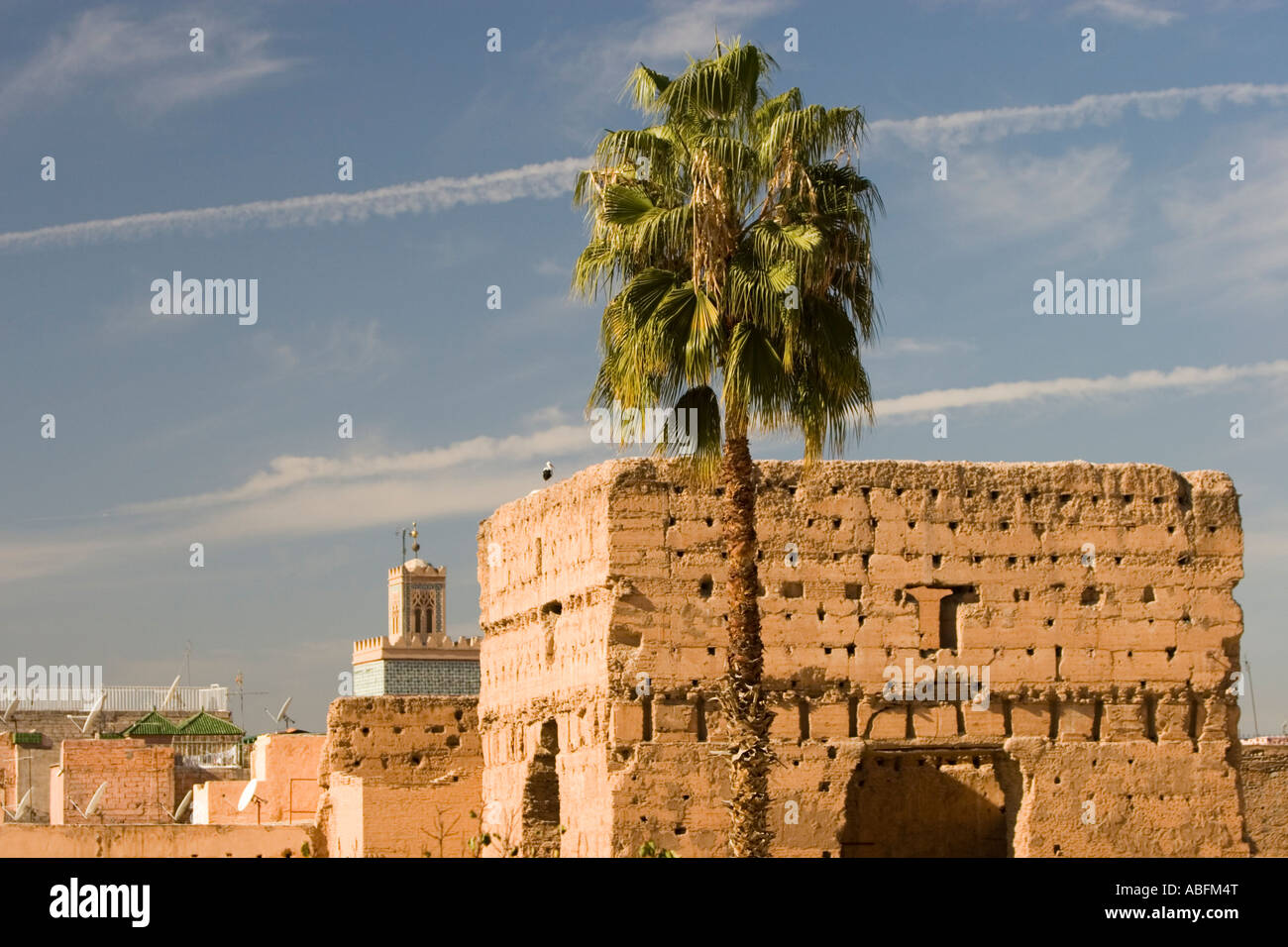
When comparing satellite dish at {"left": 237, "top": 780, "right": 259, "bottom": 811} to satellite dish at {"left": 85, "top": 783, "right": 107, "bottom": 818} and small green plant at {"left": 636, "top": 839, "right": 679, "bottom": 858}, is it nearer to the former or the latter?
satellite dish at {"left": 85, "top": 783, "right": 107, "bottom": 818}

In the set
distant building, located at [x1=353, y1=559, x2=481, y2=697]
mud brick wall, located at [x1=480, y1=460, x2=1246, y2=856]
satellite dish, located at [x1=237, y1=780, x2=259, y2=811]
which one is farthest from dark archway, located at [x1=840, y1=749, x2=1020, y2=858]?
distant building, located at [x1=353, y1=559, x2=481, y2=697]

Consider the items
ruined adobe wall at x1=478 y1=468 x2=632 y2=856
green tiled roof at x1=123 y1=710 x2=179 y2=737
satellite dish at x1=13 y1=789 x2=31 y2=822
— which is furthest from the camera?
green tiled roof at x1=123 y1=710 x2=179 y2=737

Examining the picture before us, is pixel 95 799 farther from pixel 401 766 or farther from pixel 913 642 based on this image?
pixel 913 642

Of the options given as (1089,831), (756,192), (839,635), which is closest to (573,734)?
(839,635)

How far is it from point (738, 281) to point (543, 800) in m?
8.70

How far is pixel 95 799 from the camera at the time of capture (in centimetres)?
3164

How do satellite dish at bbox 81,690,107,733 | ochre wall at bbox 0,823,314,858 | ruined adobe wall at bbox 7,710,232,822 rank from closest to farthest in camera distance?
ochre wall at bbox 0,823,314,858
ruined adobe wall at bbox 7,710,232,822
satellite dish at bbox 81,690,107,733

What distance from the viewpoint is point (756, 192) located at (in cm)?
1838

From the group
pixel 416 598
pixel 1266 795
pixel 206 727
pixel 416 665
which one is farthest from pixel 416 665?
pixel 1266 795

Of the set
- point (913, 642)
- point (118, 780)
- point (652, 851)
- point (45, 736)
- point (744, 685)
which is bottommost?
point (652, 851)

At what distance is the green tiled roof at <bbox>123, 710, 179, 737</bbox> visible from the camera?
46.0 metres

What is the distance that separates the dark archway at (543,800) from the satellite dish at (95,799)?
1004 cm

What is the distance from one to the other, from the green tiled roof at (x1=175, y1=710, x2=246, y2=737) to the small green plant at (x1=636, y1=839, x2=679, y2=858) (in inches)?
1073
